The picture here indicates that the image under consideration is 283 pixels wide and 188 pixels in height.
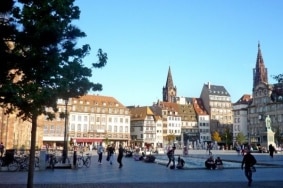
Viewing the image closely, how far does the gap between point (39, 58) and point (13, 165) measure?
15868mm

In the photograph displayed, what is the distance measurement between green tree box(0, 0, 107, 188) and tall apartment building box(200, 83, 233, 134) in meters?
134

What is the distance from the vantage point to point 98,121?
110375 mm

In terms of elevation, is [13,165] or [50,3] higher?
[50,3]

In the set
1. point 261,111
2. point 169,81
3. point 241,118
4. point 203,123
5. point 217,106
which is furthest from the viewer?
point 169,81

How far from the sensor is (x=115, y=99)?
11806 centimetres

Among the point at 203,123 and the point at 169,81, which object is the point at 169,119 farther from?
the point at 169,81

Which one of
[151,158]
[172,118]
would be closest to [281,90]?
[151,158]

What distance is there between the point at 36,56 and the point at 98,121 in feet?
329

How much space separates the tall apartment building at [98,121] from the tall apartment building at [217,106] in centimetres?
4215

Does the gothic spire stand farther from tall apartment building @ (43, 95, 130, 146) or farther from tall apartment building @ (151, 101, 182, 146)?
tall apartment building @ (43, 95, 130, 146)

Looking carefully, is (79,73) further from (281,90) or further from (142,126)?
(142,126)

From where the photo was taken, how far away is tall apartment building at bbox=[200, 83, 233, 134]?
5694 inches

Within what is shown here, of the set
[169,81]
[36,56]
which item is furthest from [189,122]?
[36,56]

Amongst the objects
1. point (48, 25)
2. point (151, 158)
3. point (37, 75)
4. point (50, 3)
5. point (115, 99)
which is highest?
point (115, 99)
